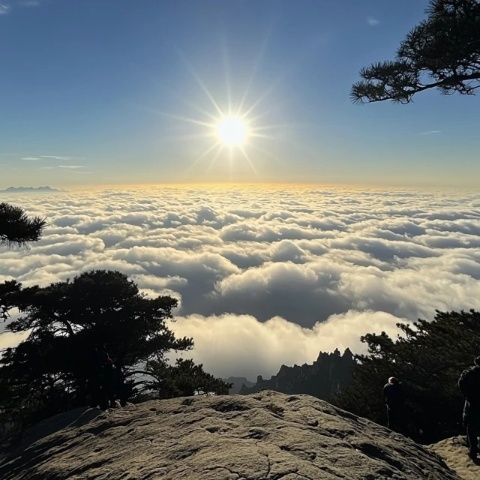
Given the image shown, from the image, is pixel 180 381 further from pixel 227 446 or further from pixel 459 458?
pixel 227 446

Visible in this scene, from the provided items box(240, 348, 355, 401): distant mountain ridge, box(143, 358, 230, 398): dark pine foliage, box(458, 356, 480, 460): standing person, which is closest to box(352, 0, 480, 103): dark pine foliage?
box(458, 356, 480, 460): standing person

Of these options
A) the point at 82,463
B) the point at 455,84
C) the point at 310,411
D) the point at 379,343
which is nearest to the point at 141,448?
the point at 82,463

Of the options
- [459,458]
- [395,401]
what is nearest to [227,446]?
[459,458]

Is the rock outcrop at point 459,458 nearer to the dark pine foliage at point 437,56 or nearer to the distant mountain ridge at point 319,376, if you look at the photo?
the dark pine foliage at point 437,56

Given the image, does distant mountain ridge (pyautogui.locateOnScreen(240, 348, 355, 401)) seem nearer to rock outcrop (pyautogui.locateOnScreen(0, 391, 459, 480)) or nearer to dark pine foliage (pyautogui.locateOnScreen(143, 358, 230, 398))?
dark pine foliage (pyautogui.locateOnScreen(143, 358, 230, 398))

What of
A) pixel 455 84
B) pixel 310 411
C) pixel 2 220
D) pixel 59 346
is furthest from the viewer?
pixel 59 346

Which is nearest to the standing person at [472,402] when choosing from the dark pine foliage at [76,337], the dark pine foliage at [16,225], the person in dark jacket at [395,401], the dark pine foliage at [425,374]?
the person in dark jacket at [395,401]

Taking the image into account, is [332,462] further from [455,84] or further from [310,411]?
[455,84]
